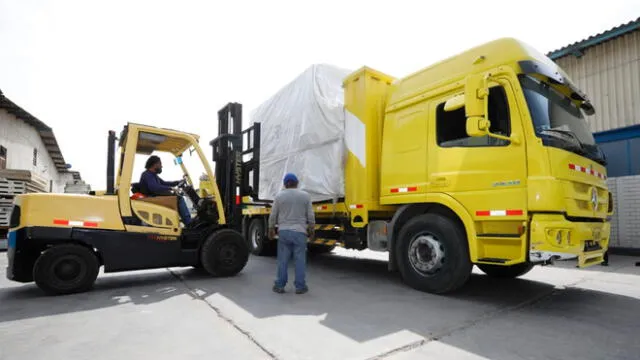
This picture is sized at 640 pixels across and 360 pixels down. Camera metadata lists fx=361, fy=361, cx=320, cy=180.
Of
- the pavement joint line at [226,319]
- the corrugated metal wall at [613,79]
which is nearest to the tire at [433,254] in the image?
the pavement joint line at [226,319]

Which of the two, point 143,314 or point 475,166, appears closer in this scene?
point 143,314

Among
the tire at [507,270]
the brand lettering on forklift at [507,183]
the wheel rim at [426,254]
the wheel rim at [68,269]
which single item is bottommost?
the tire at [507,270]

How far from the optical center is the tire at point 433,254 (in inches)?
174

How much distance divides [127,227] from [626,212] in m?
11.1

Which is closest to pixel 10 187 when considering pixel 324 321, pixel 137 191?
pixel 137 191

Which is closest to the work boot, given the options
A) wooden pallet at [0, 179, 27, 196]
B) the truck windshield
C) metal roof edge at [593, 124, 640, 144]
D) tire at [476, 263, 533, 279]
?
tire at [476, 263, 533, 279]

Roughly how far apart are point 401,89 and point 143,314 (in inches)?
182

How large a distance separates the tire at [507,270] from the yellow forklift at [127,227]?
4.07 m

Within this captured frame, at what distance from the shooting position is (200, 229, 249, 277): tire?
574cm

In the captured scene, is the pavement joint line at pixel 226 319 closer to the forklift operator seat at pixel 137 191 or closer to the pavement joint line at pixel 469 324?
the pavement joint line at pixel 469 324

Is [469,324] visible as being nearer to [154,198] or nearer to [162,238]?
[162,238]

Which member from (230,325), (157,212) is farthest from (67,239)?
(230,325)

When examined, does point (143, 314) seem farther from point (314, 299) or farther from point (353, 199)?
point (353, 199)

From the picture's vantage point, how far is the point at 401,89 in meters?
5.65
